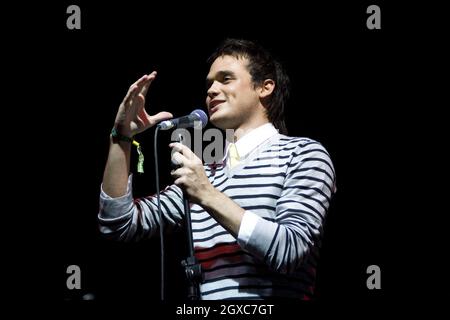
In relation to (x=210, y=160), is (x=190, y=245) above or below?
below

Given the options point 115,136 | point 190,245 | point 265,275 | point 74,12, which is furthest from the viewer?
point 74,12

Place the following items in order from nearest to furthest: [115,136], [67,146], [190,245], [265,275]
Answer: [190,245] < [265,275] < [115,136] < [67,146]

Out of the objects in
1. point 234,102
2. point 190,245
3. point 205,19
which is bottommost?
point 190,245

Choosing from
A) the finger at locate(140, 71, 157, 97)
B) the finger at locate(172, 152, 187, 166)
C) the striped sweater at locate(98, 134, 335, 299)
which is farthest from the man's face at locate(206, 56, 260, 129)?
the finger at locate(172, 152, 187, 166)

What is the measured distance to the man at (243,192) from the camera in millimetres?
1514

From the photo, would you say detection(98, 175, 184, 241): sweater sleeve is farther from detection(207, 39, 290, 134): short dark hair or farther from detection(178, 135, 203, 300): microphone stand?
detection(207, 39, 290, 134): short dark hair

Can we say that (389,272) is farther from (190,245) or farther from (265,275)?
(190,245)

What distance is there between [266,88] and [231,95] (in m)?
0.17

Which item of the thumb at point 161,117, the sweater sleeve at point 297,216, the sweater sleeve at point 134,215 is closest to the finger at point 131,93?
the thumb at point 161,117

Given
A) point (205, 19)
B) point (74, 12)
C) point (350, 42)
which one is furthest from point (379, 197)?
point (74, 12)

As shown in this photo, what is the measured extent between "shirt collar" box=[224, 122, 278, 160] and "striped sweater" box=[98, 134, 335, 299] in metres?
0.03

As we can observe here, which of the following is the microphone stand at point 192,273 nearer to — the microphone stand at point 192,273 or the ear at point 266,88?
the microphone stand at point 192,273

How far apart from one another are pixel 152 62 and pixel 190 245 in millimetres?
1236

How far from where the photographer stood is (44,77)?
2496mm
